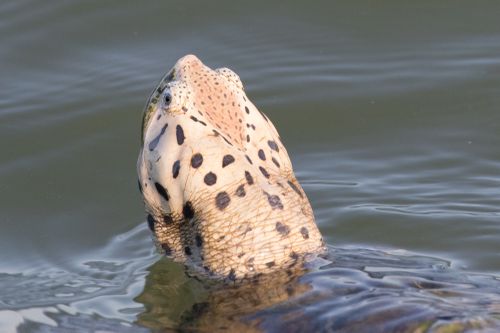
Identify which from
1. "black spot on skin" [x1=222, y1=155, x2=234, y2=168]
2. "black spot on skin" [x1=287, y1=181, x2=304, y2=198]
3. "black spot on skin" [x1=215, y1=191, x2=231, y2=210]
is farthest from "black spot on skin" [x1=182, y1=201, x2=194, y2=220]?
"black spot on skin" [x1=287, y1=181, x2=304, y2=198]

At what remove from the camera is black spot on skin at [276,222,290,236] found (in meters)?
4.91

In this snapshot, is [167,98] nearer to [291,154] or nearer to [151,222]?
[151,222]

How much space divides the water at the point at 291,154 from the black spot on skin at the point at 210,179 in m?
0.46

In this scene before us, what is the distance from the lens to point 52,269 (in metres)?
5.76

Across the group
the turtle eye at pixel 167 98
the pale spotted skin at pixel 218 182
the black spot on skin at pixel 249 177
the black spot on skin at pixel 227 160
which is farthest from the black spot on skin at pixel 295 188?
the turtle eye at pixel 167 98

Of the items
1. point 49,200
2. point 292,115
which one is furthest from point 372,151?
→ point 49,200

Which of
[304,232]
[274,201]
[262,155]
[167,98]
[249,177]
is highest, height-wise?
[167,98]

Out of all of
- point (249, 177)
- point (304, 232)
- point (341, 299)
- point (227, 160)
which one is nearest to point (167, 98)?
point (227, 160)

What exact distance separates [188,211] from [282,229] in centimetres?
39

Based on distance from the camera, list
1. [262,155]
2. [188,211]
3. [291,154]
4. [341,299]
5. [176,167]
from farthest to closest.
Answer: [291,154] < [262,155] < [188,211] < [176,167] < [341,299]

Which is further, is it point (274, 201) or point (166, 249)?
point (166, 249)

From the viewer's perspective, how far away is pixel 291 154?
6.77 metres

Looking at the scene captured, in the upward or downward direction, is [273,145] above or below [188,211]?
above

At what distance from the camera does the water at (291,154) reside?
15.8 ft
